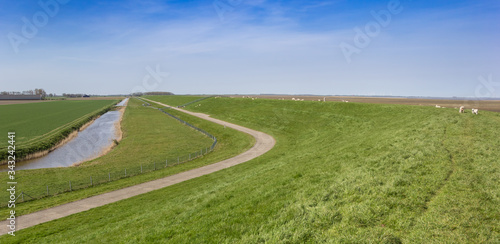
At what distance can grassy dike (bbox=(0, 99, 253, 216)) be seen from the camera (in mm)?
21984

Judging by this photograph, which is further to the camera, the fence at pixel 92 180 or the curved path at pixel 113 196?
the fence at pixel 92 180

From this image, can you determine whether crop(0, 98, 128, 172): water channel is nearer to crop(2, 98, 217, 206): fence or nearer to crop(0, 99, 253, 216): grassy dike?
crop(0, 99, 253, 216): grassy dike

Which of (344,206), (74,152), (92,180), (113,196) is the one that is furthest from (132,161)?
(344,206)

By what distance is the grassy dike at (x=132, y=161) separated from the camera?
22.0 metres

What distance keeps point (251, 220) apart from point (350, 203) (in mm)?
4439

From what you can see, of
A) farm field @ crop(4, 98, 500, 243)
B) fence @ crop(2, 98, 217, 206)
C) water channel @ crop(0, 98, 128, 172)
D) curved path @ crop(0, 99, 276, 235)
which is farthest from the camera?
water channel @ crop(0, 98, 128, 172)

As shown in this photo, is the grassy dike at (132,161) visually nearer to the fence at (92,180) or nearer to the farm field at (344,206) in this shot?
the fence at (92,180)

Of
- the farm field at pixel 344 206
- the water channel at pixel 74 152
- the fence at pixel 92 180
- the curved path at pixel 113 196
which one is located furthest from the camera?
the water channel at pixel 74 152

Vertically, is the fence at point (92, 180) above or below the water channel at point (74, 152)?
above

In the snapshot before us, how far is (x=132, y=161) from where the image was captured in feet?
110

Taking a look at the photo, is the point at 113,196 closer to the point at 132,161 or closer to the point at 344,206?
the point at 132,161

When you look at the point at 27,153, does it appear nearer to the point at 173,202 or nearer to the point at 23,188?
the point at 23,188

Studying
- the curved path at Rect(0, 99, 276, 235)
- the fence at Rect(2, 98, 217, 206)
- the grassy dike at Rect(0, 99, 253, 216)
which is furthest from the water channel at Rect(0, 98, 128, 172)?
the curved path at Rect(0, 99, 276, 235)

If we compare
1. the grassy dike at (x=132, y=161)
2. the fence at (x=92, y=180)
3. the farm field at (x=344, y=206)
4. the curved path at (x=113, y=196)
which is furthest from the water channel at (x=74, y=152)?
the farm field at (x=344, y=206)
